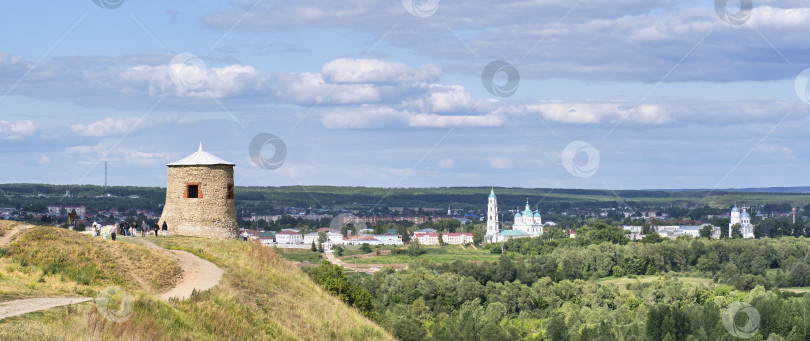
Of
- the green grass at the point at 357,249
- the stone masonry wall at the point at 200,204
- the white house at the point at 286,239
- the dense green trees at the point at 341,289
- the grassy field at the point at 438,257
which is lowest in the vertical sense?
the grassy field at the point at 438,257

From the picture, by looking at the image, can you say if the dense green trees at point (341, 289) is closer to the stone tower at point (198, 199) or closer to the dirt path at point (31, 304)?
the stone tower at point (198, 199)

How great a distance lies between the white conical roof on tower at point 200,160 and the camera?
40147 mm

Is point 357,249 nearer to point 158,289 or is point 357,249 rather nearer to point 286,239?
point 286,239

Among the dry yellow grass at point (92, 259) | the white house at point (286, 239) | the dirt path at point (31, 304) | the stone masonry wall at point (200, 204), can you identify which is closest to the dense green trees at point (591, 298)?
the stone masonry wall at point (200, 204)

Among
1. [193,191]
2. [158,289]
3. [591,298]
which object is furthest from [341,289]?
[591,298]

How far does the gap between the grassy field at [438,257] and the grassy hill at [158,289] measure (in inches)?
4556

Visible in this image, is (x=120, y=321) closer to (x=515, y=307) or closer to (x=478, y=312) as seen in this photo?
(x=478, y=312)

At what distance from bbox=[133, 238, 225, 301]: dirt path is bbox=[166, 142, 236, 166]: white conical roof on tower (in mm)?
5520

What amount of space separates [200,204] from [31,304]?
58.4ft

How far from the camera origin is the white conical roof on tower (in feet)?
132

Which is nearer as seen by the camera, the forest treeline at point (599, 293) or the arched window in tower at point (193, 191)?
the arched window in tower at point (193, 191)

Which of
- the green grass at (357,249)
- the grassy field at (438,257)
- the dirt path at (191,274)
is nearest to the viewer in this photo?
the dirt path at (191,274)

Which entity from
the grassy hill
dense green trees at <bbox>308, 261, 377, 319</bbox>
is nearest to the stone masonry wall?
the grassy hill

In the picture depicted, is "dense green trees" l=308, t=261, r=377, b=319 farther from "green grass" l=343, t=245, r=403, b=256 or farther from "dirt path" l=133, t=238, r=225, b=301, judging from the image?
"green grass" l=343, t=245, r=403, b=256
